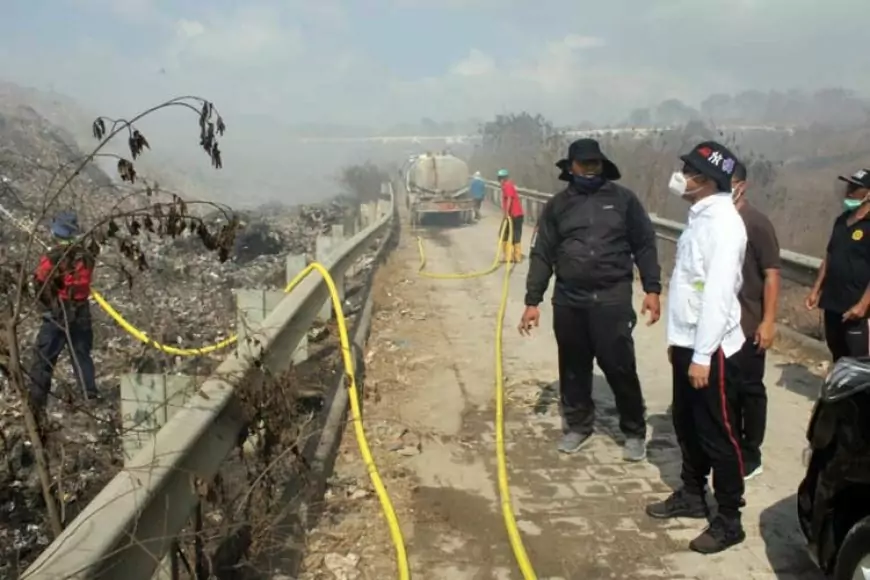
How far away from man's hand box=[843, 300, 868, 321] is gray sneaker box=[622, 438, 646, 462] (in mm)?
1654

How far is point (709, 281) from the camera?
14.4 feet

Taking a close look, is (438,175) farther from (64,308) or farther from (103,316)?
(64,308)

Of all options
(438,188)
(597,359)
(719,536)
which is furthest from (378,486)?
(438,188)

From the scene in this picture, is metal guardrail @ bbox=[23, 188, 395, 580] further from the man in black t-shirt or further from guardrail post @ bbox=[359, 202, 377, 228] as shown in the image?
guardrail post @ bbox=[359, 202, 377, 228]

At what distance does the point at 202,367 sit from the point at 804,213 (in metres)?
17.7

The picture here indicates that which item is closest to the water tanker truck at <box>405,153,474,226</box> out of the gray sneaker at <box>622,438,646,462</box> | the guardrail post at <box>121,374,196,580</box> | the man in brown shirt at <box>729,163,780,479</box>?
the gray sneaker at <box>622,438,646,462</box>

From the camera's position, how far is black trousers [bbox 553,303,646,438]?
19.0 ft

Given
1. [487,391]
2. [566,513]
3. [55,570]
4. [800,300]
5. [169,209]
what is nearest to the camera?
[55,570]

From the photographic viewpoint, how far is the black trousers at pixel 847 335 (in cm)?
605

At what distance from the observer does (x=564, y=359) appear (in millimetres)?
6102

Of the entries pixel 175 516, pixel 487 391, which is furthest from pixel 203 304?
pixel 175 516

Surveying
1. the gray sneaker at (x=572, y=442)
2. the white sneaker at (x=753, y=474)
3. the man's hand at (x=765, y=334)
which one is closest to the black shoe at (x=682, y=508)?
the white sneaker at (x=753, y=474)

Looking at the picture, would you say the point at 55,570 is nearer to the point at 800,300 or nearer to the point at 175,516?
the point at 175,516

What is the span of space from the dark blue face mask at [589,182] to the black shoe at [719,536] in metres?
2.29
